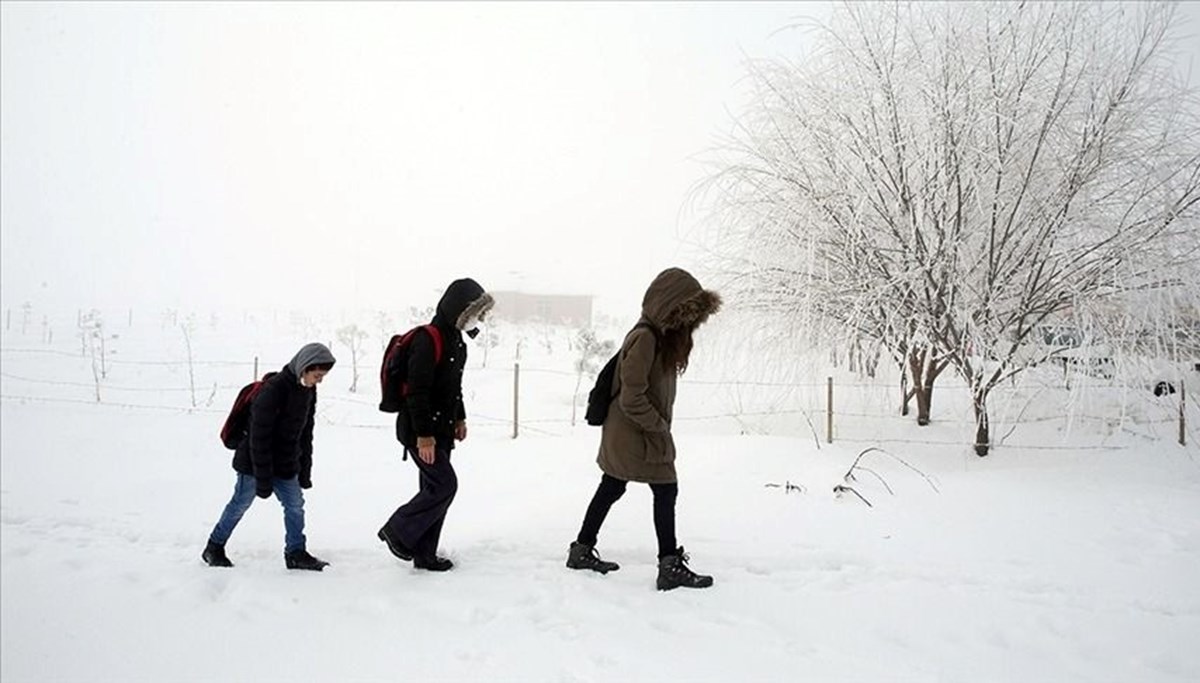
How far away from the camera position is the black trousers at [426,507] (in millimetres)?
3457

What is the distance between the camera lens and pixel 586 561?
3.53 meters

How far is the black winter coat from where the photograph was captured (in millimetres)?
3447

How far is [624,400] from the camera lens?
3.24 m

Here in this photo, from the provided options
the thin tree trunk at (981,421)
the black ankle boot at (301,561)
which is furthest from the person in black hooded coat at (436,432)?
the thin tree trunk at (981,421)

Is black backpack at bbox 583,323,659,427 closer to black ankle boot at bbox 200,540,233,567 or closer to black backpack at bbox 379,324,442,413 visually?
black backpack at bbox 379,324,442,413

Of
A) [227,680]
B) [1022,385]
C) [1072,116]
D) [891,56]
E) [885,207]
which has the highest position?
[891,56]

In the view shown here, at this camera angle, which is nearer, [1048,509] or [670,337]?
[670,337]

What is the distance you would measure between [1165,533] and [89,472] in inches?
354

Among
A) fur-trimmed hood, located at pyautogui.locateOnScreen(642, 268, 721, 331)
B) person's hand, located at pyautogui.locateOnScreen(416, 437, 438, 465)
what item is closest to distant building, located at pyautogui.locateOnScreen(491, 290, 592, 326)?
person's hand, located at pyautogui.locateOnScreen(416, 437, 438, 465)

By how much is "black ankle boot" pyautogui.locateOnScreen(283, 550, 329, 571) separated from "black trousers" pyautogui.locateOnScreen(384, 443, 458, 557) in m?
0.49

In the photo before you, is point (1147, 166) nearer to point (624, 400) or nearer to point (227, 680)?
point (624, 400)

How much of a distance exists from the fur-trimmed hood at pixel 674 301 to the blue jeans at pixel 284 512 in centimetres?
221

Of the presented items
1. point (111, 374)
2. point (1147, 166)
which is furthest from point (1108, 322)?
point (111, 374)

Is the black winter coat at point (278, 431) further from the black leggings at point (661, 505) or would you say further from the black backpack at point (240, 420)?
the black leggings at point (661, 505)
